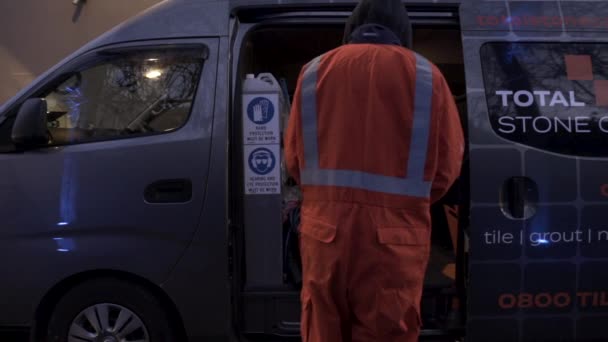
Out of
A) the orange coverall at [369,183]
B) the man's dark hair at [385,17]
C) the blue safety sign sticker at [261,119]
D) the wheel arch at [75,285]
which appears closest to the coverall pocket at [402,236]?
the orange coverall at [369,183]

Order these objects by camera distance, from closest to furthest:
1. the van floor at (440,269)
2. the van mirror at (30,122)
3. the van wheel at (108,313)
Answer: the van mirror at (30,122)
the van wheel at (108,313)
the van floor at (440,269)

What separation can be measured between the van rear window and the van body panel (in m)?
1.66

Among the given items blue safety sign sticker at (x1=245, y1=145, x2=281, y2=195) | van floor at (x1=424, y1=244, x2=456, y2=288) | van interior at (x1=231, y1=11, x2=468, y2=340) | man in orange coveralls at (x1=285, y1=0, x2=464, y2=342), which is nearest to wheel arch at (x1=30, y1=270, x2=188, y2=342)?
van interior at (x1=231, y1=11, x2=468, y2=340)

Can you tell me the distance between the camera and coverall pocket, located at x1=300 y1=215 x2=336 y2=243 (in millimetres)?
2170

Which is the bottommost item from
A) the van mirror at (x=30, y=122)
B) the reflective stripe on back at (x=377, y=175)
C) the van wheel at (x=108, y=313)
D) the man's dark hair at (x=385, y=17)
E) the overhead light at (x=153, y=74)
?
the van wheel at (x=108, y=313)

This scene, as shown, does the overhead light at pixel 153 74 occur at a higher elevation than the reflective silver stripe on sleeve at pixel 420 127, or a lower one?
higher

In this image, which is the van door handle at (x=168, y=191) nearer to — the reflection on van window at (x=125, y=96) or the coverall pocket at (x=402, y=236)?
the reflection on van window at (x=125, y=96)

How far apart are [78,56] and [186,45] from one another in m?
0.64

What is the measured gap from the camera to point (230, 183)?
12.5 ft

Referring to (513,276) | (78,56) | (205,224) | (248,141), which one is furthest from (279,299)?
(78,56)

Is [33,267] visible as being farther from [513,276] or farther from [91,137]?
[513,276]

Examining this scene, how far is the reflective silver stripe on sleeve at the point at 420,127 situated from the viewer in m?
2.22

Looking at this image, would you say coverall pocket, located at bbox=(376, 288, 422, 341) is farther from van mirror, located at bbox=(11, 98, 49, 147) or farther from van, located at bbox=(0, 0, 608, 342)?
van mirror, located at bbox=(11, 98, 49, 147)

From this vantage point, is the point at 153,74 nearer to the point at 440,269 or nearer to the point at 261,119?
the point at 261,119
